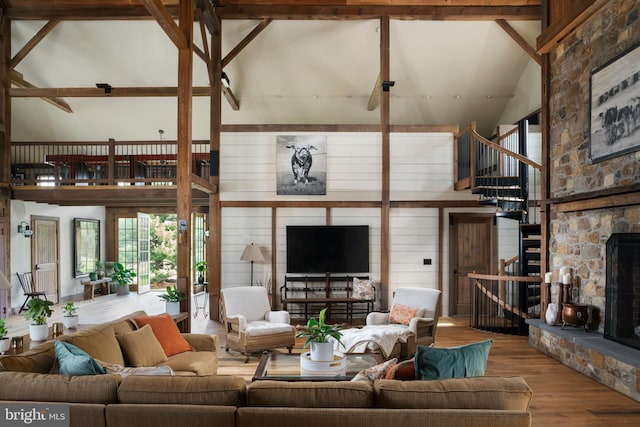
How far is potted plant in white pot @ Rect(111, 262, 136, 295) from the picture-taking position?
1142 cm

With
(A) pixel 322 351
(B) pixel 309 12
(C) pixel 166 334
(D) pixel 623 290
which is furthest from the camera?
(B) pixel 309 12

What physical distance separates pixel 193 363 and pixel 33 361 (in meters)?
1.29

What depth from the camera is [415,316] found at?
5.68 meters

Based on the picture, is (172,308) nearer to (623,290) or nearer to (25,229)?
(623,290)

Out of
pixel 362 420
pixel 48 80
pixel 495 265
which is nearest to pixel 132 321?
pixel 362 420

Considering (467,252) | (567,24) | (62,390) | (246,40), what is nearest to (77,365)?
(62,390)

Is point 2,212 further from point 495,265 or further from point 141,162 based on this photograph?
point 495,265

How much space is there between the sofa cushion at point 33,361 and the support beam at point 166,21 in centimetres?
350

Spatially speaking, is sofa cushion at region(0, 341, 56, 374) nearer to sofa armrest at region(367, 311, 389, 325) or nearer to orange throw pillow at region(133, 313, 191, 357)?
orange throw pillow at region(133, 313, 191, 357)

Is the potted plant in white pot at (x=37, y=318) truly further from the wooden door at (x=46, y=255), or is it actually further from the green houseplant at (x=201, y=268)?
the green houseplant at (x=201, y=268)

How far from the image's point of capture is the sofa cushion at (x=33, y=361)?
2.65 m

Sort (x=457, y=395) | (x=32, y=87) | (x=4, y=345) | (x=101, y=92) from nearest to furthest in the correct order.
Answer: (x=457, y=395)
(x=4, y=345)
(x=101, y=92)
(x=32, y=87)

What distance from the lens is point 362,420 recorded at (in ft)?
7.07

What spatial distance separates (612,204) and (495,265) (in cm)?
396
